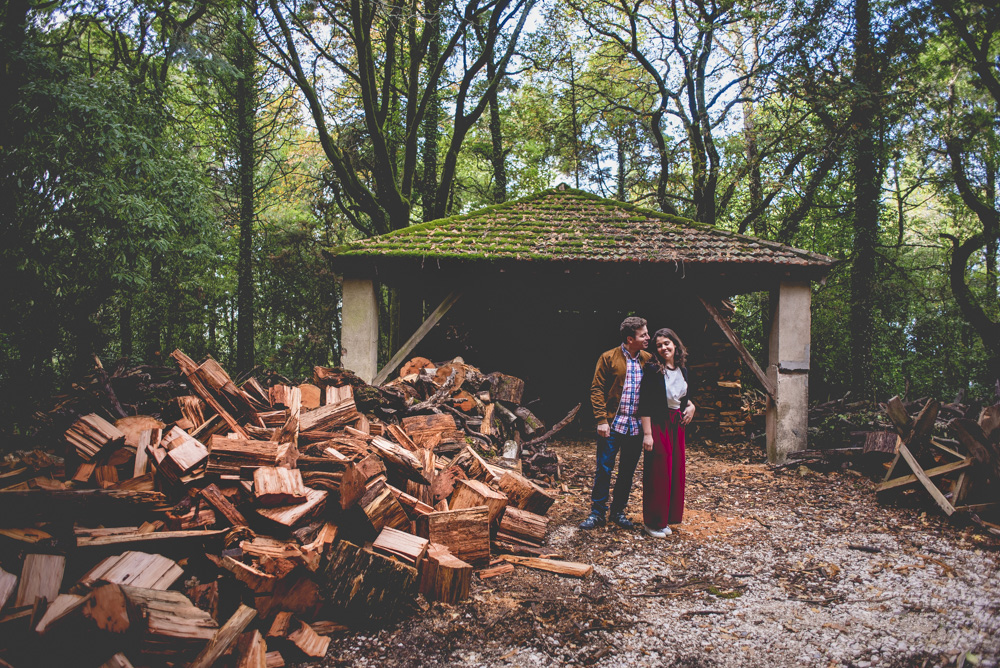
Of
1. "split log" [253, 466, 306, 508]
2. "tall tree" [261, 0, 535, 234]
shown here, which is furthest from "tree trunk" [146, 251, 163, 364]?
"split log" [253, 466, 306, 508]

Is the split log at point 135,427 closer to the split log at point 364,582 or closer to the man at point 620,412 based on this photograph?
the split log at point 364,582

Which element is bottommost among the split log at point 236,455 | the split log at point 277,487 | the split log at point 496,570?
the split log at point 496,570

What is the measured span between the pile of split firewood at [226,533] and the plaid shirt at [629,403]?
3.08ft

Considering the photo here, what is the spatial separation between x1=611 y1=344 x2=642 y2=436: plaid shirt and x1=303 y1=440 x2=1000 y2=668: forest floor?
97 centimetres

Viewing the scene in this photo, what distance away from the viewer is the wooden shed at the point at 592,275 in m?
7.17

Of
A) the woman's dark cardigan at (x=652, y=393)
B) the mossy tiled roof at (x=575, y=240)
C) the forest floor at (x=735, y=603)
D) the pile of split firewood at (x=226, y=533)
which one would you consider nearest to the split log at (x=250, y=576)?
the pile of split firewood at (x=226, y=533)

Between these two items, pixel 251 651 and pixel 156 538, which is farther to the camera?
pixel 156 538

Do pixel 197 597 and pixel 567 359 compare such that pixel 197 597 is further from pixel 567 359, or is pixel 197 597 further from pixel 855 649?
pixel 567 359

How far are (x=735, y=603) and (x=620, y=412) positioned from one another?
1.59m

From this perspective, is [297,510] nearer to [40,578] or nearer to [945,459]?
[40,578]

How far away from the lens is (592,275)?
7.38m

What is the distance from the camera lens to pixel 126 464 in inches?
122

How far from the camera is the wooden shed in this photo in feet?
23.5

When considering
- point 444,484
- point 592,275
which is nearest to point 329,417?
point 444,484
